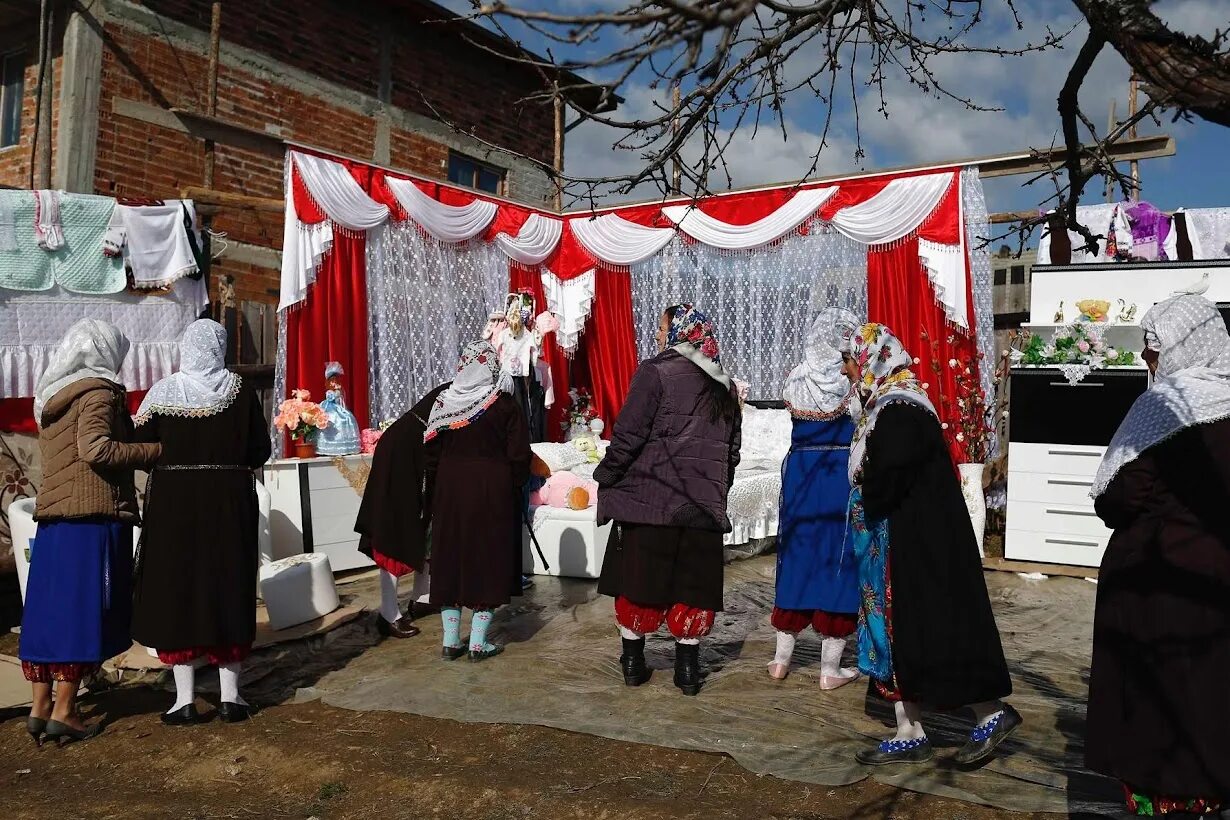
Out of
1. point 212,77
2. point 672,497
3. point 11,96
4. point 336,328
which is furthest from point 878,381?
point 11,96

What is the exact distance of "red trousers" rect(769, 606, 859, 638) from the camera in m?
4.22

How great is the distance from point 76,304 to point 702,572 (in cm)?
462

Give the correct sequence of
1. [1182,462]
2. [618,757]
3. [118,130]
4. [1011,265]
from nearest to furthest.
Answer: [1182,462] → [618,757] → [118,130] → [1011,265]

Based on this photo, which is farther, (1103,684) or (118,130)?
(118,130)

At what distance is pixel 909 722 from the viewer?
3.39m

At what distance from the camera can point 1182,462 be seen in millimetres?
Answer: 2582

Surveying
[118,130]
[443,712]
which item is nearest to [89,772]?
[443,712]

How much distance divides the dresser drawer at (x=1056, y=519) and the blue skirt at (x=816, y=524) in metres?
3.35

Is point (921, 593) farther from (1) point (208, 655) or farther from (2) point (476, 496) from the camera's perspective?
(1) point (208, 655)

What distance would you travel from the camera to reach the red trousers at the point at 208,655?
3963 mm

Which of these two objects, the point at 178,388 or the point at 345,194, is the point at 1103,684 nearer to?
the point at 178,388

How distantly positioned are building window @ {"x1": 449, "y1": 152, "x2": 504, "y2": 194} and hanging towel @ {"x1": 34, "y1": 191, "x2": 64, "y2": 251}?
247 inches

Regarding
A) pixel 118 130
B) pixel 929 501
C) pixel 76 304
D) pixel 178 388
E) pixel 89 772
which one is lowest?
pixel 89 772

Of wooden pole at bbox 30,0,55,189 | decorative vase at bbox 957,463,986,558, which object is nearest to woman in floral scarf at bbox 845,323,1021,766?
decorative vase at bbox 957,463,986,558
